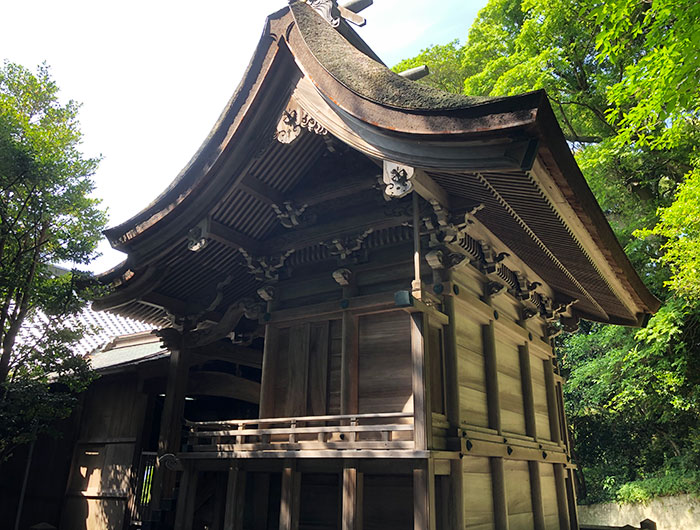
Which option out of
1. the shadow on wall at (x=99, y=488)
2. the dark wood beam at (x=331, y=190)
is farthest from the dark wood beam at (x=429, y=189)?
the shadow on wall at (x=99, y=488)

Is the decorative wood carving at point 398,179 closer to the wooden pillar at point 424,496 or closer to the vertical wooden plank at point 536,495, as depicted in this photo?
the wooden pillar at point 424,496

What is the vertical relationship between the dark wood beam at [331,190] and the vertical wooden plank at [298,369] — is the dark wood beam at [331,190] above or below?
above

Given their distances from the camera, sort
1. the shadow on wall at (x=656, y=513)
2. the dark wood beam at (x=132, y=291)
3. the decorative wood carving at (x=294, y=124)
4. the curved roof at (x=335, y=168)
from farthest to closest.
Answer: the shadow on wall at (x=656, y=513)
the dark wood beam at (x=132, y=291)
the decorative wood carving at (x=294, y=124)
the curved roof at (x=335, y=168)

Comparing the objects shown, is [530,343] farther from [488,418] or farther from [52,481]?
[52,481]

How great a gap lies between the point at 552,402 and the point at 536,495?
1979mm

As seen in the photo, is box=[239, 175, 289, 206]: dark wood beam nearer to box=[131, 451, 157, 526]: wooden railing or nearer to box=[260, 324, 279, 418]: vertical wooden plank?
box=[260, 324, 279, 418]: vertical wooden plank

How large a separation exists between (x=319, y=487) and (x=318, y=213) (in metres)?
3.42

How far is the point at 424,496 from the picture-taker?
4535 millimetres

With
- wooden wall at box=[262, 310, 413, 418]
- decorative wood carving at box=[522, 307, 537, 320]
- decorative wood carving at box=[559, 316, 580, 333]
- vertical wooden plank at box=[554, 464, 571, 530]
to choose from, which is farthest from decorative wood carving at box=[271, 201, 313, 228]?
decorative wood carving at box=[559, 316, 580, 333]

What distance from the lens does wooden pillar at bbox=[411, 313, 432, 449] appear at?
4688 mm

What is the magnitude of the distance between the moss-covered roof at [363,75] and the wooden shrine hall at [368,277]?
25mm

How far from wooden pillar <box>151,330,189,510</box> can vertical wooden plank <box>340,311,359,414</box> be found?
10.5ft

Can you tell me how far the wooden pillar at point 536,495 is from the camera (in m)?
6.79

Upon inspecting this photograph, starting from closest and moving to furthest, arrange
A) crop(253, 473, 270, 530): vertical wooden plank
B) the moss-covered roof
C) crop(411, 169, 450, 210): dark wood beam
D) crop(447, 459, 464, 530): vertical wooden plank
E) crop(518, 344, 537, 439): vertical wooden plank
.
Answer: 1. the moss-covered roof
2. crop(411, 169, 450, 210): dark wood beam
3. crop(447, 459, 464, 530): vertical wooden plank
4. crop(253, 473, 270, 530): vertical wooden plank
5. crop(518, 344, 537, 439): vertical wooden plank
